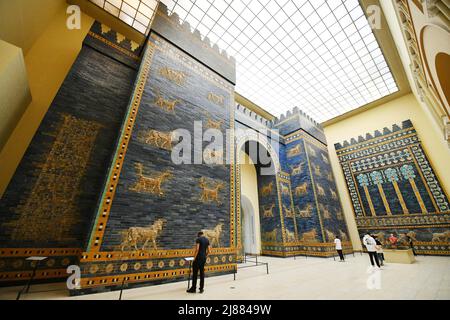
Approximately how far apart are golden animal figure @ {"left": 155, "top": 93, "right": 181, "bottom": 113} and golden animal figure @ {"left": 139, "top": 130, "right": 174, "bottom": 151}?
36.5 inches

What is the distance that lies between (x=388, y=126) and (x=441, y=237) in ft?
25.9

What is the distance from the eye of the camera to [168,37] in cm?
734

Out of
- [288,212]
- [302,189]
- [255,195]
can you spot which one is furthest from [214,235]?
[302,189]

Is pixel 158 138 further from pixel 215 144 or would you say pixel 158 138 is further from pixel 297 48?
pixel 297 48

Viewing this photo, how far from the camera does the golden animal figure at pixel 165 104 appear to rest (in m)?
6.26

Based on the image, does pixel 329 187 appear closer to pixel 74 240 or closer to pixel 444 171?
pixel 444 171

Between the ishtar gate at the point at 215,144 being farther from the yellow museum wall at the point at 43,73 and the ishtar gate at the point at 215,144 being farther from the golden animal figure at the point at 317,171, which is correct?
the golden animal figure at the point at 317,171

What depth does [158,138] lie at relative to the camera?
5832 mm

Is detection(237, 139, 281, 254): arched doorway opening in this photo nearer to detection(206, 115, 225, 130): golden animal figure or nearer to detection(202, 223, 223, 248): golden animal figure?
detection(206, 115, 225, 130): golden animal figure

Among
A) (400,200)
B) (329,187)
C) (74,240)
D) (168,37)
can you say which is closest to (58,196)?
(74,240)

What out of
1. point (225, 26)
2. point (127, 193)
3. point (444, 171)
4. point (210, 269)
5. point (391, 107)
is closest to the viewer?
point (127, 193)

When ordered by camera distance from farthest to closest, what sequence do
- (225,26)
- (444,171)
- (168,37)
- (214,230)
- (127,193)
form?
(444,171) → (225,26) → (168,37) → (214,230) → (127,193)

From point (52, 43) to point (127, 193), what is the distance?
22.1 feet

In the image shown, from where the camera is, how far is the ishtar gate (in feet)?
14.5
